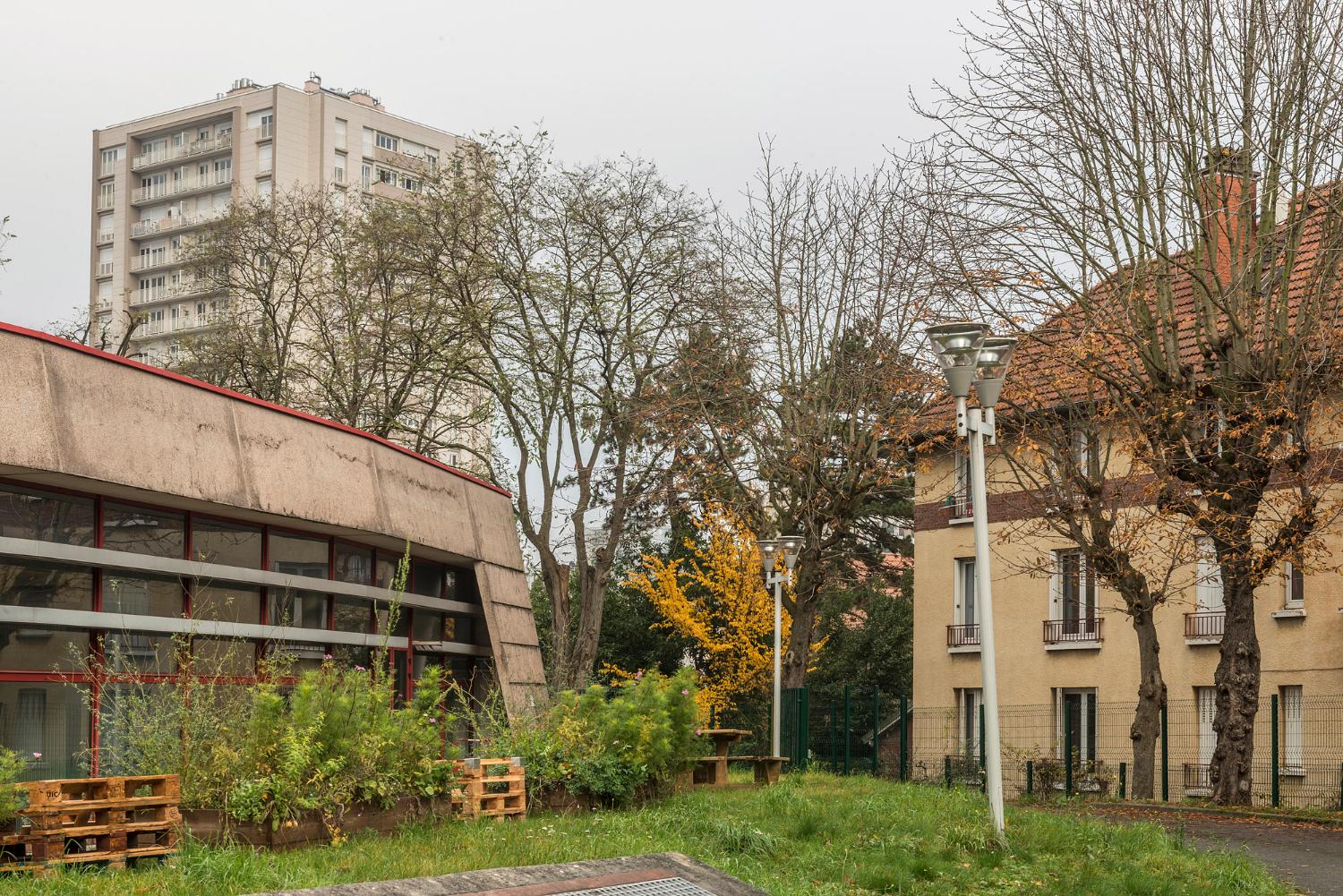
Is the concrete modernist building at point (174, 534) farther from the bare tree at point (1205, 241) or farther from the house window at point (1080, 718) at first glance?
the house window at point (1080, 718)

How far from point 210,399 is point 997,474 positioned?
2355 centimetres

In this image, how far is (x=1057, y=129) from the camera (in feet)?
69.5

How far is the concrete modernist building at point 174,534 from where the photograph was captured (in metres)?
12.2

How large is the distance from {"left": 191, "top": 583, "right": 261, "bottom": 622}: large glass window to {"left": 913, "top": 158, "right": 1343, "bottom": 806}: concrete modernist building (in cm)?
1175

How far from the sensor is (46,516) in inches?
497

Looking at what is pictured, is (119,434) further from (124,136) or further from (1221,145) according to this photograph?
(124,136)

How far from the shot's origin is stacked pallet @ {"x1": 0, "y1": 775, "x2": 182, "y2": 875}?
881 cm

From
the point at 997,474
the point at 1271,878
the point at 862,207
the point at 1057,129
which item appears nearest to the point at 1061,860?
the point at 1271,878

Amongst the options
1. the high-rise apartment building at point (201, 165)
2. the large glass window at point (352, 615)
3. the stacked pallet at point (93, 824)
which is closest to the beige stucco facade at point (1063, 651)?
the large glass window at point (352, 615)

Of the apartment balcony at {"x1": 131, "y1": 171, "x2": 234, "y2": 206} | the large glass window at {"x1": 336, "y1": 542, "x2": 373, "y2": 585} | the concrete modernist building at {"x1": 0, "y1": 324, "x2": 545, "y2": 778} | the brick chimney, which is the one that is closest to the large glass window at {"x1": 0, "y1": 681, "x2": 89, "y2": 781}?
the concrete modernist building at {"x1": 0, "y1": 324, "x2": 545, "y2": 778}

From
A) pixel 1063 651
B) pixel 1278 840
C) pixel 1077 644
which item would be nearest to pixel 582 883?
pixel 1278 840

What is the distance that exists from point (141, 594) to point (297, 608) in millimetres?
2689

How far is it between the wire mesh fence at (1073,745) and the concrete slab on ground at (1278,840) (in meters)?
5.21

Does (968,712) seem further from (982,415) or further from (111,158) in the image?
(111,158)
